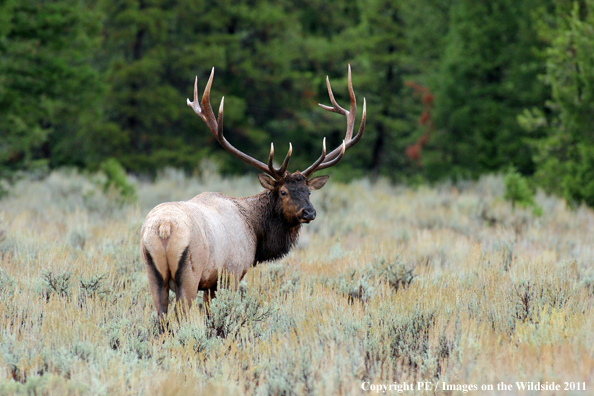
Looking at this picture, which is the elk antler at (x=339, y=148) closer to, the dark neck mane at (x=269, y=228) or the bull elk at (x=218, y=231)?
the bull elk at (x=218, y=231)

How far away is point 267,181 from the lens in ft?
18.6

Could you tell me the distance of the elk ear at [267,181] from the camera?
5645 millimetres

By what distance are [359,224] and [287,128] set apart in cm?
1179

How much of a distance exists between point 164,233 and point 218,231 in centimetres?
69

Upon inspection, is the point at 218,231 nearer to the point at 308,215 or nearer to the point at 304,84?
the point at 308,215

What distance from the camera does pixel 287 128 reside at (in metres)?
21.3

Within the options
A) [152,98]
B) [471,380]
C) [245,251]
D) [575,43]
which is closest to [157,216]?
[245,251]

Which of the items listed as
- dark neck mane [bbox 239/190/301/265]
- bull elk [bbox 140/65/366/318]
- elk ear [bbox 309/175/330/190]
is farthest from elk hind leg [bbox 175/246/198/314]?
elk ear [bbox 309/175/330/190]

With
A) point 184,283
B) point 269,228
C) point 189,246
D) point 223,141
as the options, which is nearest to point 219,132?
point 223,141

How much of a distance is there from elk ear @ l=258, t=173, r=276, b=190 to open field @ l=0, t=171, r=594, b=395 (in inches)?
34.9

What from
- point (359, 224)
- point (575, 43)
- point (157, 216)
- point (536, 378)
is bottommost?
point (359, 224)

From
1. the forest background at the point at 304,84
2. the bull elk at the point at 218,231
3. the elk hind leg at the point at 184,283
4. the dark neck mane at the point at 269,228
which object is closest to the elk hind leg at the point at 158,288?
the bull elk at the point at 218,231

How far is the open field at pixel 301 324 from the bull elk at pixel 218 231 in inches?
10.7

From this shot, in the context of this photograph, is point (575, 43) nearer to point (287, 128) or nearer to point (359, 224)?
point (359, 224)
